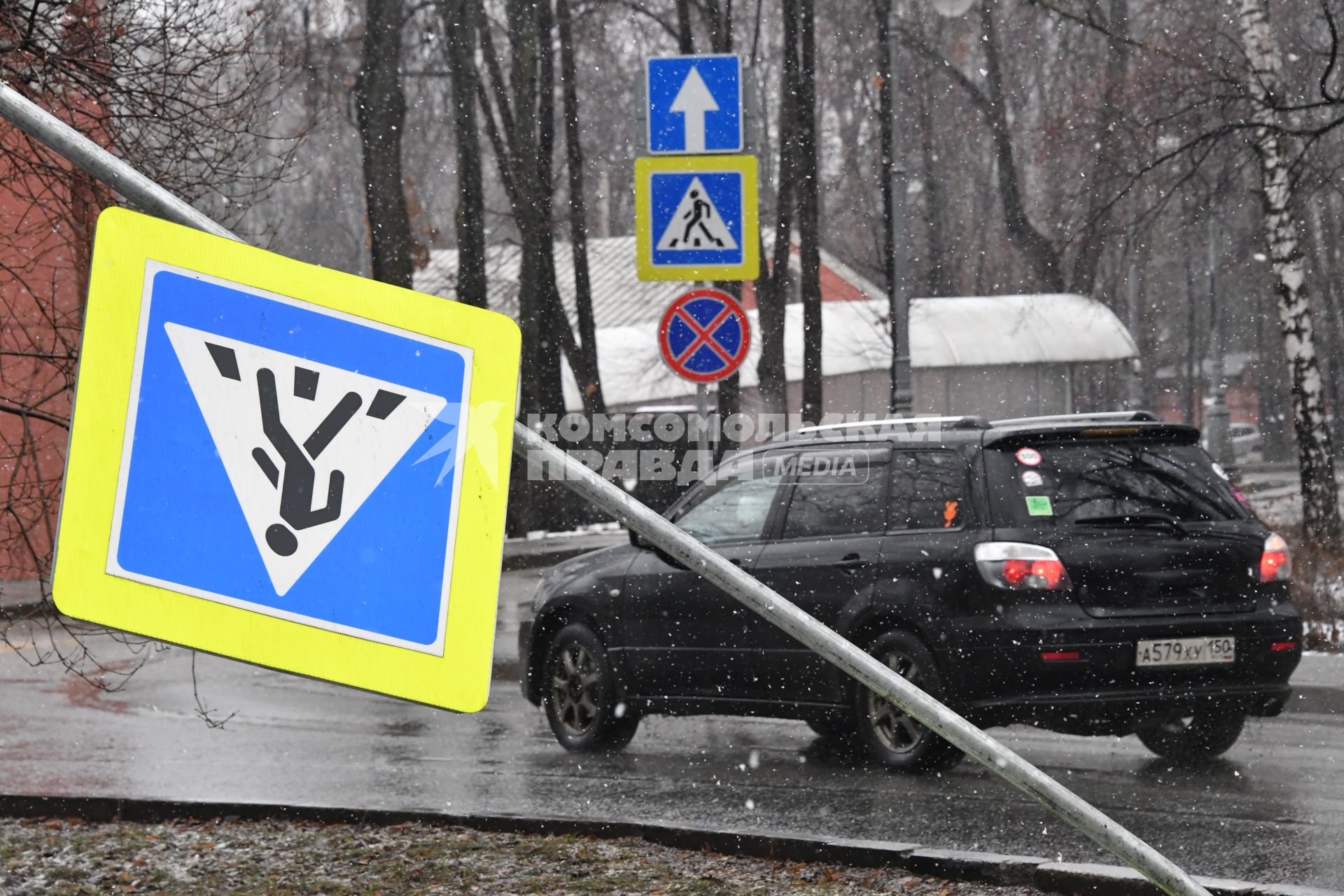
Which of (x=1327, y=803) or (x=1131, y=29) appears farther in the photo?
(x=1131, y=29)

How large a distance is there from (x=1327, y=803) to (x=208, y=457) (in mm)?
6183

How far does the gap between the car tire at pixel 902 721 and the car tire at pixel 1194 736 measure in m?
1.06

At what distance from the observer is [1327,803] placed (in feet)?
24.2

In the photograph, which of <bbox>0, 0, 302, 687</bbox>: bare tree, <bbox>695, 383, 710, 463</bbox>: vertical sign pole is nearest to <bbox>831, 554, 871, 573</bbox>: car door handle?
<bbox>695, 383, 710, 463</bbox>: vertical sign pole

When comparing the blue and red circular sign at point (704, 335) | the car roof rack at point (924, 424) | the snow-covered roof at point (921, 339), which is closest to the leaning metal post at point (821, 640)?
the car roof rack at point (924, 424)

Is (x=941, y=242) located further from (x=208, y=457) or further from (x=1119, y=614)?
(x=208, y=457)

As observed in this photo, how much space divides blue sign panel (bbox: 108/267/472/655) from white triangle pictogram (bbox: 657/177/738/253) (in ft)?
30.6

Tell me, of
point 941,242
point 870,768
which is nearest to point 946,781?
point 870,768

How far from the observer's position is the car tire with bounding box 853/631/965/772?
812cm

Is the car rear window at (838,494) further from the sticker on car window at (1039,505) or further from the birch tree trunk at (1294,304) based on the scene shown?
the birch tree trunk at (1294,304)

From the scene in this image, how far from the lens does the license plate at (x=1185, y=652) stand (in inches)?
309

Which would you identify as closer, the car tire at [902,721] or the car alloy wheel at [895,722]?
the car tire at [902,721]

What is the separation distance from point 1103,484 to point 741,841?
8.99ft

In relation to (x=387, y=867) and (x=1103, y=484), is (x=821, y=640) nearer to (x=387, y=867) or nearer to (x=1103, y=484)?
(x=387, y=867)
